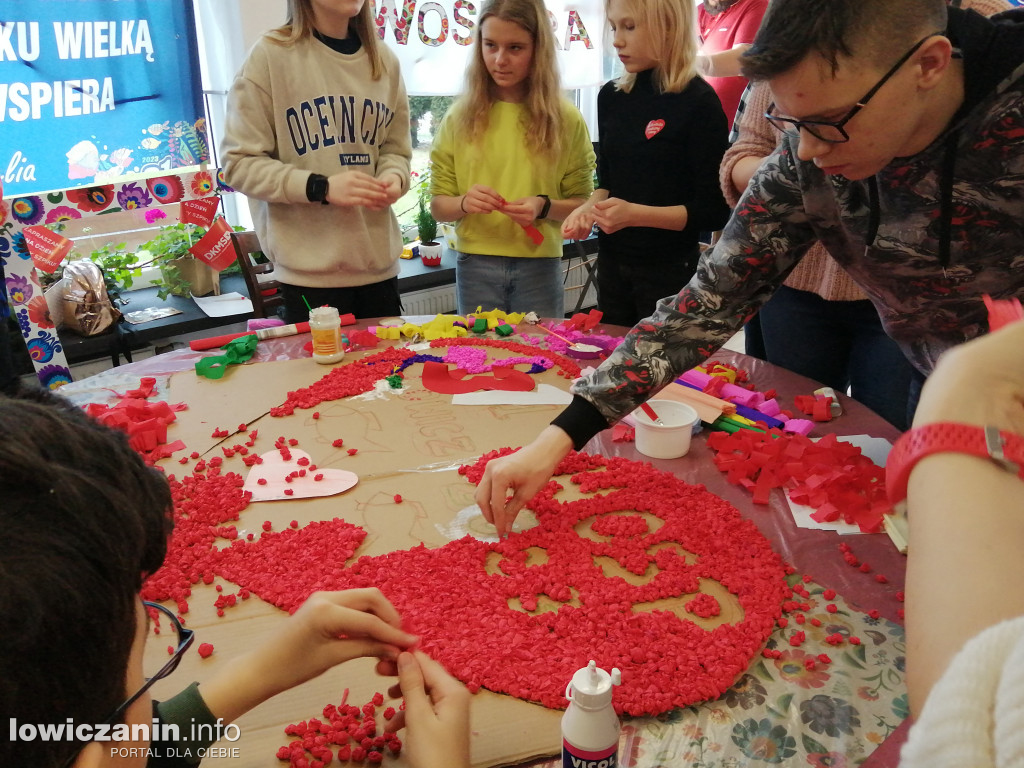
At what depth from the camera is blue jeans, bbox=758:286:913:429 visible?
1674 millimetres

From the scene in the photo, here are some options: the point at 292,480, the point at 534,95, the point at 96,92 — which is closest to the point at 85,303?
the point at 96,92

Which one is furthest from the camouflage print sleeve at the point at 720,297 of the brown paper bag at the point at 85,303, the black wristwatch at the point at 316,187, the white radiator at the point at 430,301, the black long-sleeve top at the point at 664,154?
the white radiator at the point at 430,301

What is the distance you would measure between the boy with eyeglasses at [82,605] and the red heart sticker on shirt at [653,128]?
6.17 ft

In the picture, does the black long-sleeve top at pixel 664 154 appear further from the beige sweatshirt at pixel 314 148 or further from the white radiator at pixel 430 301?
the white radiator at pixel 430 301

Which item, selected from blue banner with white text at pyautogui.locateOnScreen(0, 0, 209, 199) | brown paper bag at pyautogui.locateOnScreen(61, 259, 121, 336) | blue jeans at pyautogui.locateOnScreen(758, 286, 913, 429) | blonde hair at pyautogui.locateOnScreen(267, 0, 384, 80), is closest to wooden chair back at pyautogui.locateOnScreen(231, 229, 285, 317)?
blue banner with white text at pyautogui.locateOnScreen(0, 0, 209, 199)

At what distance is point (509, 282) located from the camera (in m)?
2.49

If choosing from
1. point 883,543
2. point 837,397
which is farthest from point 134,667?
point 837,397

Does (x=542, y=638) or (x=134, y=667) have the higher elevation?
(x=134, y=667)

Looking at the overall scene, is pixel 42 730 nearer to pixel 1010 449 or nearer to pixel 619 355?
pixel 1010 449

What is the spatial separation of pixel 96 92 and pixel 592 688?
297 centimetres

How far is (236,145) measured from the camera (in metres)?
2.08

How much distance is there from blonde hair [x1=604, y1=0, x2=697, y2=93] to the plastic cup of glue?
123 centimetres

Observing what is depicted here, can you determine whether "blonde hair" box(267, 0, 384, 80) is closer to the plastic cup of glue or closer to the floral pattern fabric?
the plastic cup of glue

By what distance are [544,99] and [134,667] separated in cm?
209
